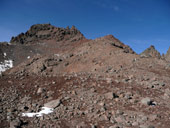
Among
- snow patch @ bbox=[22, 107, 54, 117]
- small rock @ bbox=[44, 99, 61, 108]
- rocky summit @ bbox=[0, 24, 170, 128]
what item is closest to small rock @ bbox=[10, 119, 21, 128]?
rocky summit @ bbox=[0, 24, 170, 128]

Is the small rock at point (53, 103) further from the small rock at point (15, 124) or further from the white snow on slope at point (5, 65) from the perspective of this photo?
the white snow on slope at point (5, 65)

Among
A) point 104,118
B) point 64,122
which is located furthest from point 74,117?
point 104,118

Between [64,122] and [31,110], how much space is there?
2.06 metres

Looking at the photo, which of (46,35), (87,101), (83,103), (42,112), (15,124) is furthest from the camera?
(46,35)

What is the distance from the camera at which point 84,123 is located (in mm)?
6684

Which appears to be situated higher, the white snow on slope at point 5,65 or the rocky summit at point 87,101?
the white snow on slope at point 5,65

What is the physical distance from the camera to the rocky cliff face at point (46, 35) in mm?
79500

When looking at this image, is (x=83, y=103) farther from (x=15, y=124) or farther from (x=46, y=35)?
(x=46, y=35)

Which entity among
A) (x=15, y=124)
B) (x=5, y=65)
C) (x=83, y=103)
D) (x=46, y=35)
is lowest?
(x=15, y=124)

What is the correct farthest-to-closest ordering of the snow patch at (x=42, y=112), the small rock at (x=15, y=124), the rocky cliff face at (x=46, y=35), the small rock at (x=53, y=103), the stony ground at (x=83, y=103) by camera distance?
the rocky cliff face at (x=46, y=35)
the small rock at (x=53, y=103)
the snow patch at (x=42, y=112)
the stony ground at (x=83, y=103)
the small rock at (x=15, y=124)

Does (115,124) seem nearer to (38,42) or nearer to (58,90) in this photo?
(58,90)

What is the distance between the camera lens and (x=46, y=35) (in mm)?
82062

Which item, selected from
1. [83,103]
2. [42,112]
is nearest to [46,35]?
[83,103]

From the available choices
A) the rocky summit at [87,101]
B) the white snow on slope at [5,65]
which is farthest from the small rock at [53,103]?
the white snow on slope at [5,65]
